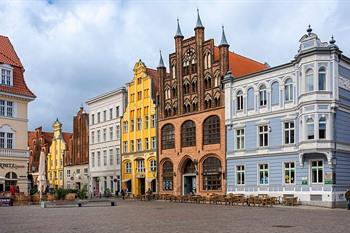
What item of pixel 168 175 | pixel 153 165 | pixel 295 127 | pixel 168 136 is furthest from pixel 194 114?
pixel 295 127

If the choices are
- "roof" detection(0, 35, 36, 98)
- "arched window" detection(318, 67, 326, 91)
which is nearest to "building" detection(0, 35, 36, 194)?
"roof" detection(0, 35, 36, 98)

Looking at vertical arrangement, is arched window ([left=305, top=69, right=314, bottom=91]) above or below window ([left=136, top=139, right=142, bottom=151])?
above

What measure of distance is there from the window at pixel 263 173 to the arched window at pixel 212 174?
539 cm

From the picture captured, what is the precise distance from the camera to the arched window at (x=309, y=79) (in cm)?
4106

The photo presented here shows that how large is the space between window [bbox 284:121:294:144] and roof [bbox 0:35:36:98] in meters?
26.6

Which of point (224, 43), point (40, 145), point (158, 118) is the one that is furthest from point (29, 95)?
point (40, 145)

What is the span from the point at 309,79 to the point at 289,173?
861 centimetres

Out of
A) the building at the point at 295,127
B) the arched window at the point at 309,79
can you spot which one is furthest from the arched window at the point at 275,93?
the arched window at the point at 309,79

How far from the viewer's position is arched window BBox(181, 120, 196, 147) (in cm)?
5512

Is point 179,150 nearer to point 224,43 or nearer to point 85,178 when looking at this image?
point 224,43

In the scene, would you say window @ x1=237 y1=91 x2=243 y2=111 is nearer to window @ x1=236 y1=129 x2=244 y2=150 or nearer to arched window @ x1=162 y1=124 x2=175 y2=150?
window @ x1=236 y1=129 x2=244 y2=150

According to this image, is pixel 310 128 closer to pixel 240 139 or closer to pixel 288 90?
pixel 288 90

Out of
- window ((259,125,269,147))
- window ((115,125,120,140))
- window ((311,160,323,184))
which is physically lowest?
window ((311,160,323,184))

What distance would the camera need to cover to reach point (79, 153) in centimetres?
7756
